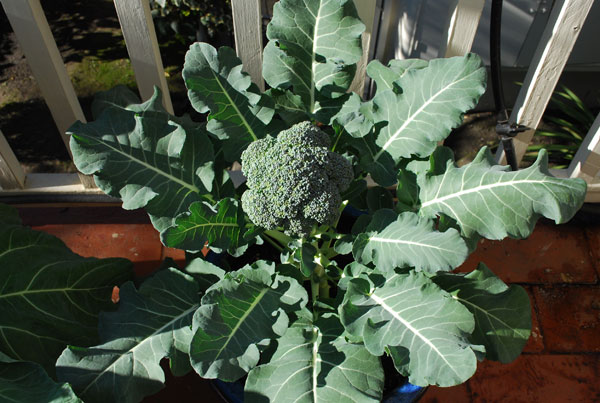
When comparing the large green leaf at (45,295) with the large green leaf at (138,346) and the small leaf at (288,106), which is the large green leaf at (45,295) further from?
the small leaf at (288,106)

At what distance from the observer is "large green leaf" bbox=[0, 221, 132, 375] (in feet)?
3.75

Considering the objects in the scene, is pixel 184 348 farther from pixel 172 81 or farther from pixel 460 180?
pixel 172 81

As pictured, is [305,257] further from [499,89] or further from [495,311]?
[499,89]

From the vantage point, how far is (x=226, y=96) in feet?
4.10

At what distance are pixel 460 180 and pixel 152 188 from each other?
725 mm

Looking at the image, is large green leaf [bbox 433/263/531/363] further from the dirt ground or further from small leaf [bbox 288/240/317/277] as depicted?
the dirt ground

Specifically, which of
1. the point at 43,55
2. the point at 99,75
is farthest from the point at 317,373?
the point at 99,75

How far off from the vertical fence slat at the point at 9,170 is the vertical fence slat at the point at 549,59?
5.97 feet

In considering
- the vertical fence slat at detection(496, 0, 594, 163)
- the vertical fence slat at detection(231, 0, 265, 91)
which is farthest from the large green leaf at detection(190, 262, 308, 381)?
the vertical fence slat at detection(496, 0, 594, 163)

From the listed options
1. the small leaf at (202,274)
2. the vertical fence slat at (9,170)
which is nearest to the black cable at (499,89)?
the small leaf at (202,274)

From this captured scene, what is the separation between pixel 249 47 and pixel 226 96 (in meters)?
0.39

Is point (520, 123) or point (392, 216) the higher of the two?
point (392, 216)

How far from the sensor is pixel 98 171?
3.78 ft

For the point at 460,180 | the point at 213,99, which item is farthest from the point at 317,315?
the point at 213,99
